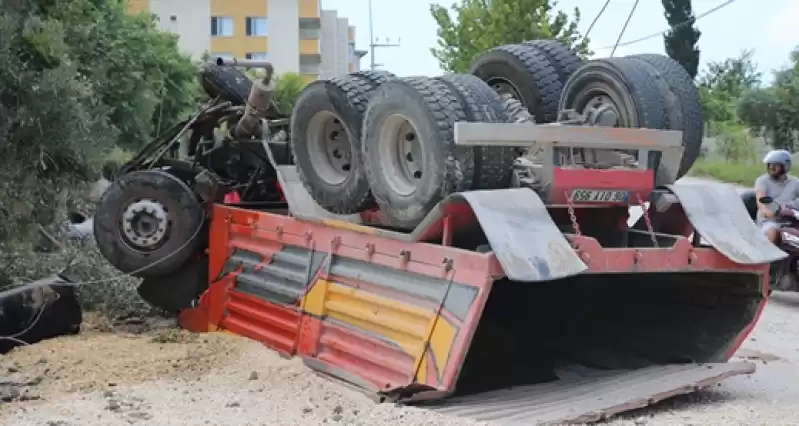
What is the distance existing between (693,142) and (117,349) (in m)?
4.06

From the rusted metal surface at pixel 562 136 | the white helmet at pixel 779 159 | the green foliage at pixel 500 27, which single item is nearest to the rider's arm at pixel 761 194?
the white helmet at pixel 779 159

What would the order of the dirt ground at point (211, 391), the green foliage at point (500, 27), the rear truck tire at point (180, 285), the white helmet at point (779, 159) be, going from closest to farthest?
the dirt ground at point (211, 391) → the rear truck tire at point (180, 285) → the white helmet at point (779, 159) → the green foliage at point (500, 27)

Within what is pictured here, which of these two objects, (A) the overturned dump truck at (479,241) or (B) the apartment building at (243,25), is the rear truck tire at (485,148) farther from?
(B) the apartment building at (243,25)

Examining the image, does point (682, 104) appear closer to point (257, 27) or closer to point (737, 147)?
point (737, 147)

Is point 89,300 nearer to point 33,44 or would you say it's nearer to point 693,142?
point 33,44

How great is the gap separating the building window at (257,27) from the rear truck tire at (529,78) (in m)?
52.8

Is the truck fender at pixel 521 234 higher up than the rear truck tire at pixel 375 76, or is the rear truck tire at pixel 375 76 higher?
the rear truck tire at pixel 375 76

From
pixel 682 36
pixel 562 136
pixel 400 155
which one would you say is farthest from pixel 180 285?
pixel 682 36

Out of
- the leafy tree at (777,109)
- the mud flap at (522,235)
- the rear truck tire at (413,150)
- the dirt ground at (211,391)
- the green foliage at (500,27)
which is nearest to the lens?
the mud flap at (522,235)

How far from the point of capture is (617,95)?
22.6 ft

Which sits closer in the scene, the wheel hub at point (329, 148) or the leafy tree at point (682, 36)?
the wheel hub at point (329, 148)

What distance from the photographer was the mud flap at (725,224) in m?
6.13

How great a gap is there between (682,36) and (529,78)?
45443 millimetres

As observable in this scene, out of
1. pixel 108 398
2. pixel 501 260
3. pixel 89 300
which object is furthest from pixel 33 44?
pixel 501 260
